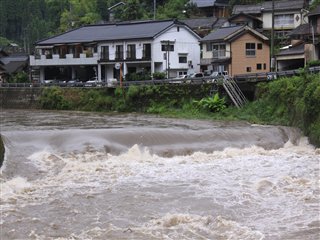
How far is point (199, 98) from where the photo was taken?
1197 inches

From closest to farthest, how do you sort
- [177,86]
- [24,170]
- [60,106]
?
[24,170] < [177,86] < [60,106]

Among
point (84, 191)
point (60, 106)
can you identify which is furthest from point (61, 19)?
point (84, 191)

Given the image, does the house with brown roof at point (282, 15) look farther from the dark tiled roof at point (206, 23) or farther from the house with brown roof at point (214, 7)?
the house with brown roof at point (214, 7)

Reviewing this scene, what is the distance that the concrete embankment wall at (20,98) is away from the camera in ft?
124

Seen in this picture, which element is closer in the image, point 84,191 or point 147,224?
point 147,224

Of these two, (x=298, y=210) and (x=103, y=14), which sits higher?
(x=103, y=14)

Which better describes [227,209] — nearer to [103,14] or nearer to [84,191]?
[84,191]

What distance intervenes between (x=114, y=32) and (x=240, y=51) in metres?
12.3

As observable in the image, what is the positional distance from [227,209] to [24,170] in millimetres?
6943

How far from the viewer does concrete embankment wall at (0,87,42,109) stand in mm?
37912

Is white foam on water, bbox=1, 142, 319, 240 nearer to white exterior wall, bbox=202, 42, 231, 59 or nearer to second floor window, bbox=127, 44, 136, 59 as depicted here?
white exterior wall, bbox=202, 42, 231, 59

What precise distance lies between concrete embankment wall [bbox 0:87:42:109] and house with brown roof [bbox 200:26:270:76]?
13.3 meters

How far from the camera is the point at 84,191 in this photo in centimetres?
1377

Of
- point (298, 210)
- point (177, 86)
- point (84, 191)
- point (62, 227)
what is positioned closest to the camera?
point (62, 227)
